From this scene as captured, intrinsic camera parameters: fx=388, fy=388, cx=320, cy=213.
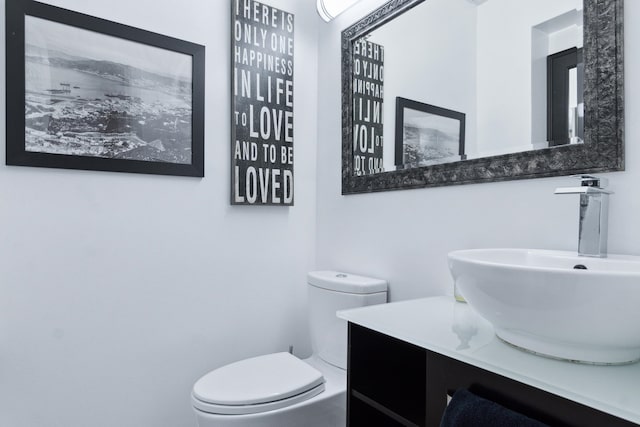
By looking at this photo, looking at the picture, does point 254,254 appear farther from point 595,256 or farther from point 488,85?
point 595,256

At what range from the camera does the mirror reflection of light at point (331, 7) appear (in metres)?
1.76

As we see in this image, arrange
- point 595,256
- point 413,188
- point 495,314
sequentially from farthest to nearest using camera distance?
point 413,188 < point 595,256 < point 495,314

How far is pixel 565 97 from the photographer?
107 cm

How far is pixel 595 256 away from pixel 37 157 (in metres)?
1.75

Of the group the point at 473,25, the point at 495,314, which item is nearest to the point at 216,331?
the point at 495,314

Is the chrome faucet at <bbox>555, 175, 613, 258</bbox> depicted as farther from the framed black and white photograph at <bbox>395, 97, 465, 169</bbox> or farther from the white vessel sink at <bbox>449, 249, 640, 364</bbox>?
the framed black and white photograph at <bbox>395, 97, 465, 169</bbox>

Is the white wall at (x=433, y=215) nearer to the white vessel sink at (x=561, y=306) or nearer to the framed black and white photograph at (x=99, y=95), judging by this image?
the white vessel sink at (x=561, y=306)

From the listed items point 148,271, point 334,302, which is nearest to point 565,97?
point 334,302

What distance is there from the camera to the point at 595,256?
0.93 metres

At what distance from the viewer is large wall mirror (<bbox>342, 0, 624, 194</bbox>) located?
100 cm

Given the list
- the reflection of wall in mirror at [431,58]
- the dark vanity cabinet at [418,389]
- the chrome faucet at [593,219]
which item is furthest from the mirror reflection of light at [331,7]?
the dark vanity cabinet at [418,389]

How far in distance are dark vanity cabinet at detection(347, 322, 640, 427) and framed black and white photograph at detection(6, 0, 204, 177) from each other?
3.54 feet

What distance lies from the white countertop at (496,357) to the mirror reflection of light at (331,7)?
134cm

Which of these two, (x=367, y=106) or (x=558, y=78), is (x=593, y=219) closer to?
(x=558, y=78)
